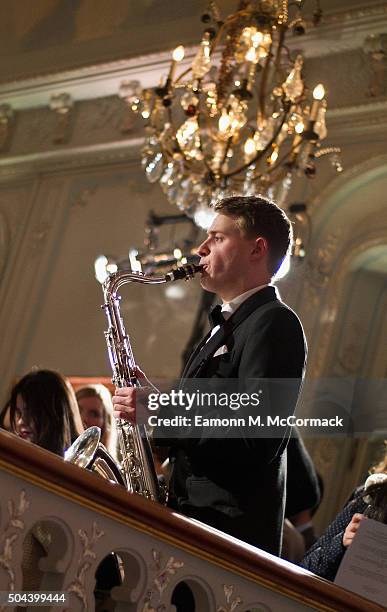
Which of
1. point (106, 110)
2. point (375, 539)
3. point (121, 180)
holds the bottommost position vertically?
point (375, 539)

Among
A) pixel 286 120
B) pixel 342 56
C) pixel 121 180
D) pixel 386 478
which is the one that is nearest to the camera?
pixel 386 478

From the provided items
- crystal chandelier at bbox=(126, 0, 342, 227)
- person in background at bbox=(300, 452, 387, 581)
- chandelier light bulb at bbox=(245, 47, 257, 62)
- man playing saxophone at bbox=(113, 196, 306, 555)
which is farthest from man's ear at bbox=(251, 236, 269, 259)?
chandelier light bulb at bbox=(245, 47, 257, 62)

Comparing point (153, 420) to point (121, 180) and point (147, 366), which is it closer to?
point (147, 366)

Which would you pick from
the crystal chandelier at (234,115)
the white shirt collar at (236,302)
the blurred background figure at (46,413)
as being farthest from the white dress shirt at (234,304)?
the crystal chandelier at (234,115)

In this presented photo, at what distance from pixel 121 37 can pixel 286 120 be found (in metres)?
3.80

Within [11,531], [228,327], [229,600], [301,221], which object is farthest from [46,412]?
[301,221]

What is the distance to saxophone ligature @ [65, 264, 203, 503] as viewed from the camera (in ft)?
8.40

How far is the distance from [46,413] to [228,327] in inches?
32.6

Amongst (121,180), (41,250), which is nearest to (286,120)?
(121,180)

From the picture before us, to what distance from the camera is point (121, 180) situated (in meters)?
8.45

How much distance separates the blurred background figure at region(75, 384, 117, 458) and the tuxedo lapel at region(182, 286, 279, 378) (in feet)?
4.26

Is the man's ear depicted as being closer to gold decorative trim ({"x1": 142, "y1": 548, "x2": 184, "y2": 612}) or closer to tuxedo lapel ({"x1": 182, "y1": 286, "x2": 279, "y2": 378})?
tuxedo lapel ({"x1": 182, "y1": 286, "x2": 279, "y2": 378})

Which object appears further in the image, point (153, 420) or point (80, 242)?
point (80, 242)

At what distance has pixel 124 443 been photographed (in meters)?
2.93
